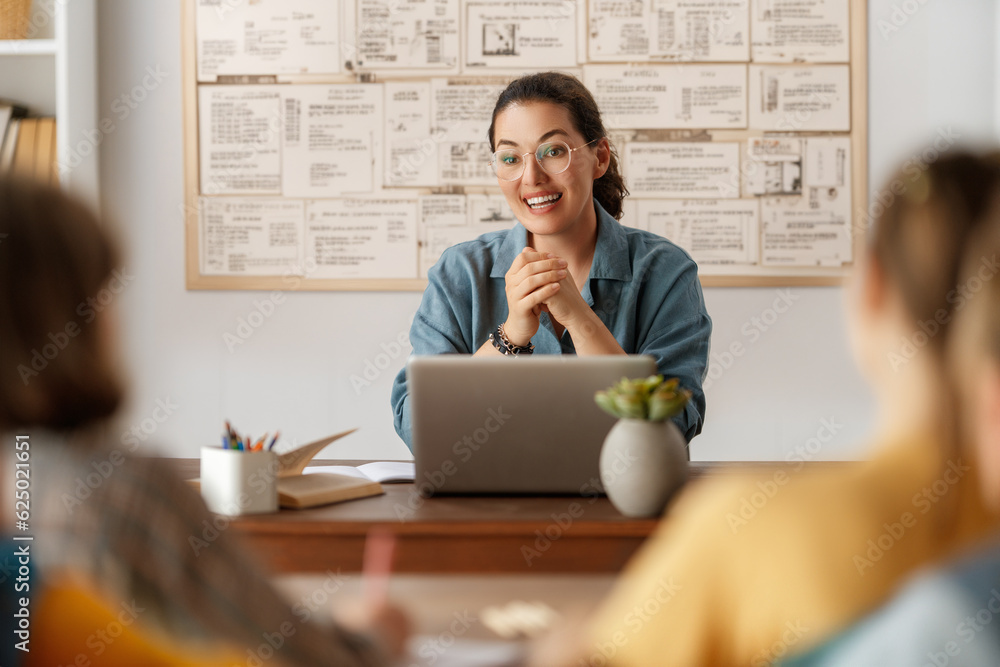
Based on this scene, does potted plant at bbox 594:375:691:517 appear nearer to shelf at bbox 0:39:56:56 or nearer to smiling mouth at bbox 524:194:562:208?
smiling mouth at bbox 524:194:562:208

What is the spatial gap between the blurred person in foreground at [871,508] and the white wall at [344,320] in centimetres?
221

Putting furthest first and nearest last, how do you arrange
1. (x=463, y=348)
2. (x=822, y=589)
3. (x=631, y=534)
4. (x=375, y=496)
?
(x=463, y=348)
(x=375, y=496)
(x=631, y=534)
(x=822, y=589)

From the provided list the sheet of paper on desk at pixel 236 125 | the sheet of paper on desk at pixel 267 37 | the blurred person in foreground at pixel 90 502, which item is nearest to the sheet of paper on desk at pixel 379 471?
the blurred person in foreground at pixel 90 502

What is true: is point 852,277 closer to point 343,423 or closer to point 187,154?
point 343,423

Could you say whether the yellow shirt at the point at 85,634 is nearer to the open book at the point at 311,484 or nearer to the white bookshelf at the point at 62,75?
the open book at the point at 311,484

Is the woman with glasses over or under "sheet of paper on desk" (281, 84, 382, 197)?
under

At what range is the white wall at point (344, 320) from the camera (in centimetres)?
285

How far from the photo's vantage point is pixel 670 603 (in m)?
0.72

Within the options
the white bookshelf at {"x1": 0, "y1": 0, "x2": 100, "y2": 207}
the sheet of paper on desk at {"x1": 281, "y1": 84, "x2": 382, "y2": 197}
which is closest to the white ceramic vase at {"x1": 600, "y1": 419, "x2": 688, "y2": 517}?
the sheet of paper on desk at {"x1": 281, "y1": 84, "x2": 382, "y2": 197}

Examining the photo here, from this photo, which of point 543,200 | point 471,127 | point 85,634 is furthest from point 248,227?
point 85,634

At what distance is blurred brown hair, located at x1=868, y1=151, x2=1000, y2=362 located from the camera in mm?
675

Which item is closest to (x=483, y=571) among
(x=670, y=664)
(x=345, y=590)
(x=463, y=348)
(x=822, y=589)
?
(x=345, y=590)

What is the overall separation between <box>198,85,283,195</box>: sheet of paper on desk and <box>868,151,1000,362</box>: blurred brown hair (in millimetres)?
2510

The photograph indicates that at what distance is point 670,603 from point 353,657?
13.2 inches
